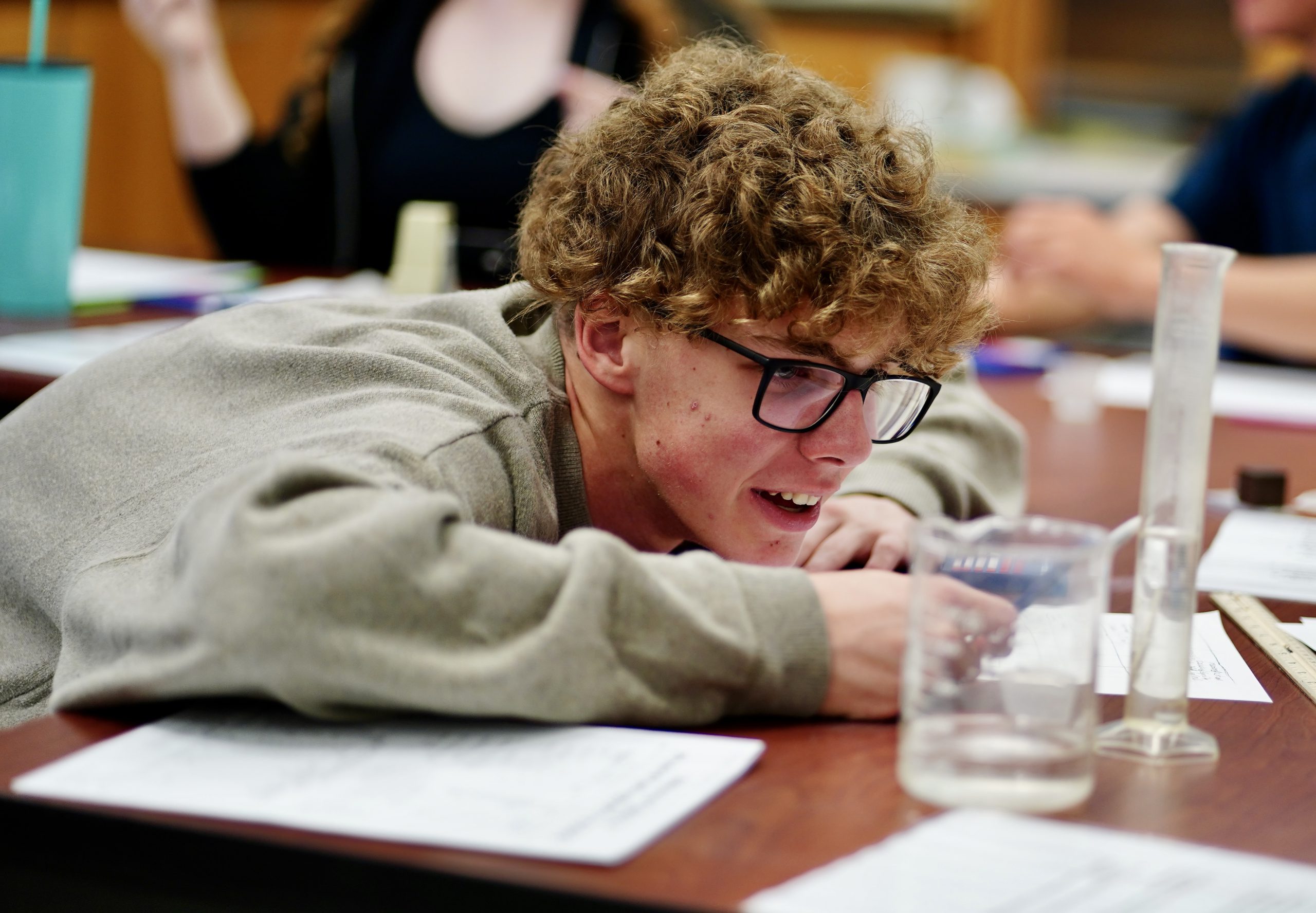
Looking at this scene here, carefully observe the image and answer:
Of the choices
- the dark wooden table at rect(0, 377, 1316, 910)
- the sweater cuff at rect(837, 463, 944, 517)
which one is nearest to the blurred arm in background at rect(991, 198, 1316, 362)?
the sweater cuff at rect(837, 463, 944, 517)

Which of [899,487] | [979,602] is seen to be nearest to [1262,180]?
[899,487]

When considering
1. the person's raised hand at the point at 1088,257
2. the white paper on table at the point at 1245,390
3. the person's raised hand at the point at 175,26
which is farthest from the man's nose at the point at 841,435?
the person's raised hand at the point at 175,26

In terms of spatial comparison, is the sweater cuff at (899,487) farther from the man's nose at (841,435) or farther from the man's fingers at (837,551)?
the man's nose at (841,435)

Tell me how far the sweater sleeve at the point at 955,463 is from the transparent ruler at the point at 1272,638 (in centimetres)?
23

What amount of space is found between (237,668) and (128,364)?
44cm

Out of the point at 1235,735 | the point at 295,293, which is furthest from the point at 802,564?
the point at 295,293

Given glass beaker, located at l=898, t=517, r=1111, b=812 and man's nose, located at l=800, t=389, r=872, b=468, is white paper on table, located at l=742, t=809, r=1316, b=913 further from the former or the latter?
man's nose, located at l=800, t=389, r=872, b=468

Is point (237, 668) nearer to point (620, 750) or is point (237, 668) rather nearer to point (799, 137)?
point (620, 750)

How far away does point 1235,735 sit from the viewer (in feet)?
2.96

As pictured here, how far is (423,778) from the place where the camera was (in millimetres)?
760

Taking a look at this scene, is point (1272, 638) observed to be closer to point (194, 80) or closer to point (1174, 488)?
point (1174, 488)

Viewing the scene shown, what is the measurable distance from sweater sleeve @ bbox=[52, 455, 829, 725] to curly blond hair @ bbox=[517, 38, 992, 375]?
226 millimetres

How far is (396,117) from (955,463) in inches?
62.4

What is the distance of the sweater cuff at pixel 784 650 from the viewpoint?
34.0 inches
